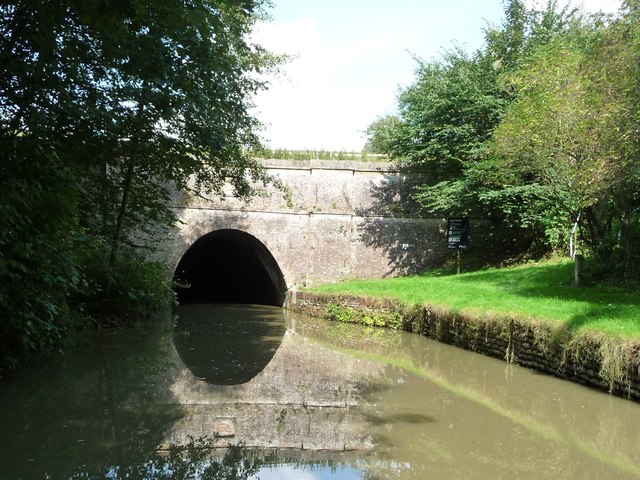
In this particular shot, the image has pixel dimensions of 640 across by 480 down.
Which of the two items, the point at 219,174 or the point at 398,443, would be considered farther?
the point at 219,174

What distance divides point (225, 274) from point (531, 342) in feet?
66.7

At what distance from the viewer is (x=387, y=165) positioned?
2086 cm

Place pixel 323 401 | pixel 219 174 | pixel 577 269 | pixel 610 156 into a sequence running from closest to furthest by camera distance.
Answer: pixel 323 401 < pixel 610 156 < pixel 577 269 < pixel 219 174

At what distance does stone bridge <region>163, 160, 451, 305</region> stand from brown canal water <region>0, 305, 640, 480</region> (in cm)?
965

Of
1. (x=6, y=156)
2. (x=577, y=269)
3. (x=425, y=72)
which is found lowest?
(x=577, y=269)

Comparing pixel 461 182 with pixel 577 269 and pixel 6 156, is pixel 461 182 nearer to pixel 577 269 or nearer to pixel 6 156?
pixel 577 269

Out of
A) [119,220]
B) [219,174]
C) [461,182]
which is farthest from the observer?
[461,182]

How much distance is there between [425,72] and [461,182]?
14.7 ft

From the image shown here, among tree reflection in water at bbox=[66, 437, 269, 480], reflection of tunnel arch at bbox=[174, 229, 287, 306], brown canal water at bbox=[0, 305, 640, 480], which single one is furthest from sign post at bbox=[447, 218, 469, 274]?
tree reflection in water at bbox=[66, 437, 269, 480]

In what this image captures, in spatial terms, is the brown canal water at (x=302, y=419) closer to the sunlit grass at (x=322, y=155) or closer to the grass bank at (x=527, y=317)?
the grass bank at (x=527, y=317)

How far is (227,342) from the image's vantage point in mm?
11727

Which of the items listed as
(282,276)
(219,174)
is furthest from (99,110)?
(282,276)

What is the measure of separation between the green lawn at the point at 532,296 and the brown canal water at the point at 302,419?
0.89 metres

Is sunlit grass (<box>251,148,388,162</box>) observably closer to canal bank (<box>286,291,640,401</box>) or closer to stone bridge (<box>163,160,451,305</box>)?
stone bridge (<box>163,160,451,305</box>)
